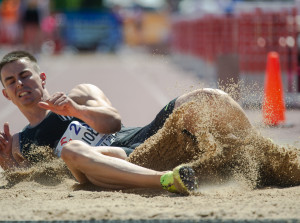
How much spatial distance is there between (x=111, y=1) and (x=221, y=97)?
203 ft

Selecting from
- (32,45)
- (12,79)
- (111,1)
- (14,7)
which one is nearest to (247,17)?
(12,79)

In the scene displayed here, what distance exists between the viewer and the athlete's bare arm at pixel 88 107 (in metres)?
5.62

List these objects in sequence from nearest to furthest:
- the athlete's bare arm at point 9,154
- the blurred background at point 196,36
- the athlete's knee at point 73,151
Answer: the athlete's knee at point 73,151
the athlete's bare arm at point 9,154
the blurred background at point 196,36

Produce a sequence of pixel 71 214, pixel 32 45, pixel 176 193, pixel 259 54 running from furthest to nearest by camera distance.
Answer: pixel 32 45
pixel 259 54
pixel 176 193
pixel 71 214

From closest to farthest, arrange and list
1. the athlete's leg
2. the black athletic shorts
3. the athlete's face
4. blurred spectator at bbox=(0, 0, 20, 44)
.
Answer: the athlete's leg < the black athletic shorts < the athlete's face < blurred spectator at bbox=(0, 0, 20, 44)

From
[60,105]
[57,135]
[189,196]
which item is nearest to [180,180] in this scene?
[189,196]

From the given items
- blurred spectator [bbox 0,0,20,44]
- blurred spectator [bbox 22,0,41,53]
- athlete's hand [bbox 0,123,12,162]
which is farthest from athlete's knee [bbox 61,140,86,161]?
blurred spectator [bbox 0,0,20,44]

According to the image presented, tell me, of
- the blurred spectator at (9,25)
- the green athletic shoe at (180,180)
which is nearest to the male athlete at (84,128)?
the green athletic shoe at (180,180)

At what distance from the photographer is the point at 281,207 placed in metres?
4.55

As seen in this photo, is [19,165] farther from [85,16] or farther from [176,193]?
[85,16]

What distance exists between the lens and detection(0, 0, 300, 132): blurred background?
43.1 ft

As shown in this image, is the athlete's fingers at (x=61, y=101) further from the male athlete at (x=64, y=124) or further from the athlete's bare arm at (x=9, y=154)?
the athlete's bare arm at (x=9, y=154)

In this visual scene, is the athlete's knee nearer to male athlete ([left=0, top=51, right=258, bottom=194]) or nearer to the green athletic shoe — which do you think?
male athlete ([left=0, top=51, right=258, bottom=194])

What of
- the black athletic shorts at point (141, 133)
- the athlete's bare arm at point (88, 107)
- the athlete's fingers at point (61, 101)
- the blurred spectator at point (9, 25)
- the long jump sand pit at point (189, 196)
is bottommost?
the blurred spectator at point (9, 25)
